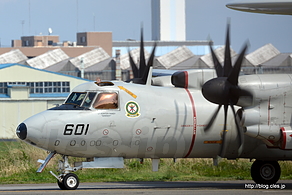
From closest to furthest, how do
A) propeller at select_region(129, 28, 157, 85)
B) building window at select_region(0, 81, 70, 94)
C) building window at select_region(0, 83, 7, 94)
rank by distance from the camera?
propeller at select_region(129, 28, 157, 85)
building window at select_region(0, 83, 7, 94)
building window at select_region(0, 81, 70, 94)

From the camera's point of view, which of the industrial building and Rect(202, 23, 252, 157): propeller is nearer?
Rect(202, 23, 252, 157): propeller

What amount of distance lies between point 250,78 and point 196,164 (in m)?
8.89

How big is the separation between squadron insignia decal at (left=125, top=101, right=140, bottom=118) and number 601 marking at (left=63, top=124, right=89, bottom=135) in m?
1.45

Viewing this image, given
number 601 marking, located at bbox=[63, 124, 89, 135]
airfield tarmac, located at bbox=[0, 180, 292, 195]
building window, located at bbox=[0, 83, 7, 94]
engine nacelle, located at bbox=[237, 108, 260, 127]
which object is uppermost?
engine nacelle, located at bbox=[237, 108, 260, 127]

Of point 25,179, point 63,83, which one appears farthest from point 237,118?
point 63,83

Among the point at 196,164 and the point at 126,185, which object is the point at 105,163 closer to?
the point at 126,185

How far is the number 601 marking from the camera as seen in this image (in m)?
17.1

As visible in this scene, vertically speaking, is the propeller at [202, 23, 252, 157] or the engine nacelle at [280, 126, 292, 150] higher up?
the propeller at [202, 23, 252, 157]

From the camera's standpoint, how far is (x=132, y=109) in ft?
58.3

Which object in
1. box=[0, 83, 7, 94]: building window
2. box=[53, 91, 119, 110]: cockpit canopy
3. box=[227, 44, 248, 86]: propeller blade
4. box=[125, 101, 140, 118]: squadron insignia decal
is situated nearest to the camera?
box=[227, 44, 248, 86]: propeller blade

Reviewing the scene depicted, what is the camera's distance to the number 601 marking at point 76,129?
17.1m

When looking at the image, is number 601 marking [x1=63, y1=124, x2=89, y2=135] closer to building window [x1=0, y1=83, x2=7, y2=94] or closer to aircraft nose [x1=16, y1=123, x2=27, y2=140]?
aircraft nose [x1=16, y1=123, x2=27, y2=140]

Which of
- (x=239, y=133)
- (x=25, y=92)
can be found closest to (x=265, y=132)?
(x=239, y=133)

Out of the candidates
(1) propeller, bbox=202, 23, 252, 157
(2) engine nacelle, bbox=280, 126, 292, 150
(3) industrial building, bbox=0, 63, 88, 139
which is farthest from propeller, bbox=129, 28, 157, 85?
(3) industrial building, bbox=0, 63, 88, 139
